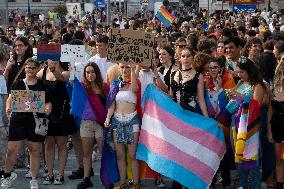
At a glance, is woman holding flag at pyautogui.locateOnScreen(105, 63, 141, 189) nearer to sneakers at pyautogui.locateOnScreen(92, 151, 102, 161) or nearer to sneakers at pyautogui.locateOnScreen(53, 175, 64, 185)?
sneakers at pyautogui.locateOnScreen(53, 175, 64, 185)

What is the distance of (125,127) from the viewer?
7.75 metres

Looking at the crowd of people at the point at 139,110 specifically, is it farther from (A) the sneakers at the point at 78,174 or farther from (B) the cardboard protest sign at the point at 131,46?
(B) the cardboard protest sign at the point at 131,46

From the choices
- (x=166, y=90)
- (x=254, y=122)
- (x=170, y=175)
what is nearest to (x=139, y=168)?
(x=170, y=175)

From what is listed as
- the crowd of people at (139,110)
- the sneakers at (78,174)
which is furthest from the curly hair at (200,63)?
the sneakers at (78,174)

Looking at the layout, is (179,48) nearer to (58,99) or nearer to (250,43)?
(250,43)

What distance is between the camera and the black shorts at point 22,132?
26.4 feet

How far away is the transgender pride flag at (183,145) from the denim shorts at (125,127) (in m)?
0.21

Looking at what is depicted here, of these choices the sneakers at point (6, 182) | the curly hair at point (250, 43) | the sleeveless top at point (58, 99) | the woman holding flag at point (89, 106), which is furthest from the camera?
the curly hair at point (250, 43)

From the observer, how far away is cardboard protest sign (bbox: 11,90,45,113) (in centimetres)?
800

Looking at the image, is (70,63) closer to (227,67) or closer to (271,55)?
(227,67)

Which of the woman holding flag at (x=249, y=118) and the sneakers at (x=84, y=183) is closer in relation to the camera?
the woman holding flag at (x=249, y=118)

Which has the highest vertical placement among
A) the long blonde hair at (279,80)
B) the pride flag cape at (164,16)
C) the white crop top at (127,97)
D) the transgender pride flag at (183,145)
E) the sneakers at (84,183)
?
the pride flag cape at (164,16)

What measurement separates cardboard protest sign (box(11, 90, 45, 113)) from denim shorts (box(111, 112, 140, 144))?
1.02 metres

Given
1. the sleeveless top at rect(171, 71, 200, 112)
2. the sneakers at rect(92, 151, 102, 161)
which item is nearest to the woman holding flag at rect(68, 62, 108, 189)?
the sleeveless top at rect(171, 71, 200, 112)
